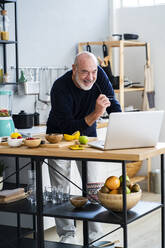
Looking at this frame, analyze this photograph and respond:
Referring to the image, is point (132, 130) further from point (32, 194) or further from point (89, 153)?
point (32, 194)

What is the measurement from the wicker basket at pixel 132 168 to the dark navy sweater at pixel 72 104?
6.70 ft

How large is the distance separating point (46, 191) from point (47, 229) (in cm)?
125

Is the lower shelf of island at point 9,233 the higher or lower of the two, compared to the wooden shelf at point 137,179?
higher

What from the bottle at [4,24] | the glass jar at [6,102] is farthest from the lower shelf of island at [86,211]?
the bottle at [4,24]

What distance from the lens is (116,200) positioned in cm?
318

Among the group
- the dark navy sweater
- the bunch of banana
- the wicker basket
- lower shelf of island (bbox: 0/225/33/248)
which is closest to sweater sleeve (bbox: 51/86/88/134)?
the dark navy sweater

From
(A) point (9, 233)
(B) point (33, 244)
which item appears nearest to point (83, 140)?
(B) point (33, 244)

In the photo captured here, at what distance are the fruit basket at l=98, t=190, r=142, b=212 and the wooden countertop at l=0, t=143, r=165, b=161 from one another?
25cm

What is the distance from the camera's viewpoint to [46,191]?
3.70m

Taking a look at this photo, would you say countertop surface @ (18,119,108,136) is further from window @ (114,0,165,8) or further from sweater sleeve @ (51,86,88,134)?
window @ (114,0,165,8)

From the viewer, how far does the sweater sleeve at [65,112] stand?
12.5ft

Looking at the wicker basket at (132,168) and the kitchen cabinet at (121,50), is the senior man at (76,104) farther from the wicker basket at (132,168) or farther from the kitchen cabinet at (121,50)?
the wicker basket at (132,168)

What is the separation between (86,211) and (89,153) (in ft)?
1.44

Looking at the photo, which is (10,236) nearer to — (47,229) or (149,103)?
(47,229)
